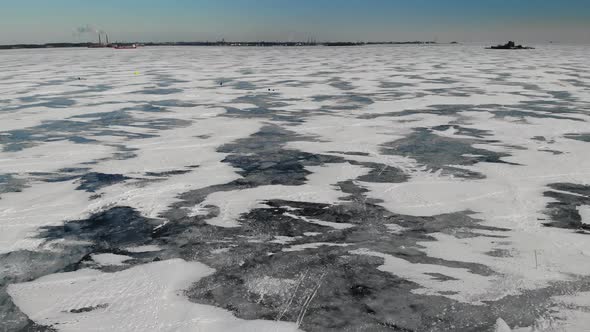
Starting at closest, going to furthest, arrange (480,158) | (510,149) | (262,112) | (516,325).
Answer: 1. (516,325)
2. (480,158)
3. (510,149)
4. (262,112)

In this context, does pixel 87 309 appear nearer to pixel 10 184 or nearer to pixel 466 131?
pixel 10 184

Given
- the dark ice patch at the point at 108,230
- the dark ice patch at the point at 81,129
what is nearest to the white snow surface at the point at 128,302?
the dark ice patch at the point at 108,230

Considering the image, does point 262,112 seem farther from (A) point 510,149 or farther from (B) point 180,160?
(A) point 510,149

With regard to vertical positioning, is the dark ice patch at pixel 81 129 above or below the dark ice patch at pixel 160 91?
below

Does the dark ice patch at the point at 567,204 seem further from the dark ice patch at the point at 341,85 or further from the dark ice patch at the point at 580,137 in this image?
the dark ice patch at the point at 341,85

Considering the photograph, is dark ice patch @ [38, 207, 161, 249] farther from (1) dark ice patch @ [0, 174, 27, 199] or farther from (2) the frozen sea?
(1) dark ice patch @ [0, 174, 27, 199]

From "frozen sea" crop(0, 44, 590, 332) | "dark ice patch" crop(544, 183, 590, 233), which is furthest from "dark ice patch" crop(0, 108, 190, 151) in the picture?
"dark ice patch" crop(544, 183, 590, 233)

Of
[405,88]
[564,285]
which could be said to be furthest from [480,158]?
[405,88]

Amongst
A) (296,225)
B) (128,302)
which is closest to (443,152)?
(296,225)
